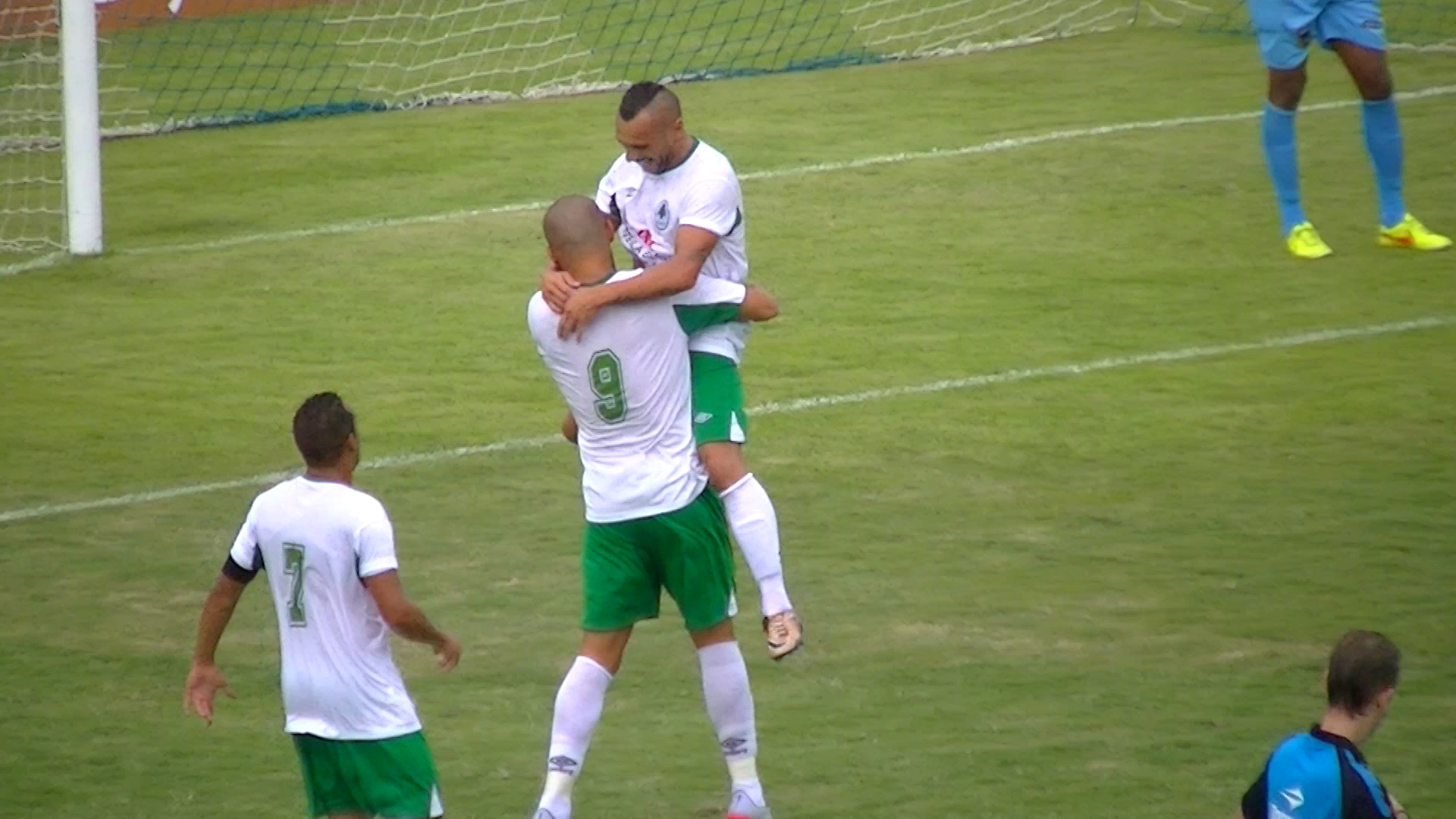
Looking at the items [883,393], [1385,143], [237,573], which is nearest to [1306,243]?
[1385,143]

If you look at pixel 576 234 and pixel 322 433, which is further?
pixel 576 234

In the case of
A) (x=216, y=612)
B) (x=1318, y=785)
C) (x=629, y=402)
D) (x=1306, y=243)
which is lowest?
(x=1306, y=243)

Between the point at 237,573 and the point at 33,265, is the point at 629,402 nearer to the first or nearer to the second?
the point at 237,573

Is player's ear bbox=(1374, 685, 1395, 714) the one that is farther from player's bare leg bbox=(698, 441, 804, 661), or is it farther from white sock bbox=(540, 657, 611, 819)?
white sock bbox=(540, 657, 611, 819)

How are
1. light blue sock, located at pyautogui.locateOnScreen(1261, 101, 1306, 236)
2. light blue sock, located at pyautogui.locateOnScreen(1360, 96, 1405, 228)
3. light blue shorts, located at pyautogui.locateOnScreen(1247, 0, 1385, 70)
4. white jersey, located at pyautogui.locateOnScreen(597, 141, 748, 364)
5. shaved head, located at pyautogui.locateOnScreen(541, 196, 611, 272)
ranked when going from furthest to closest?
light blue sock, located at pyautogui.locateOnScreen(1261, 101, 1306, 236) → light blue sock, located at pyautogui.locateOnScreen(1360, 96, 1405, 228) → light blue shorts, located at pyautogui.locateOnScreen(1247, 0, 1385, 70) → white jersey, located at pyautogui.locateOnScreen(597, 141, 748, 364) → shaved head, located at pyautogui.locateOnScreen(541, 196, 611, 272)

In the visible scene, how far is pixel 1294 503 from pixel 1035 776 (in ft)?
8.33

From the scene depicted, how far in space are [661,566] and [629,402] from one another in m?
0.44

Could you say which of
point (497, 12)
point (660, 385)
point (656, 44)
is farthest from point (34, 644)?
point (497, 12)

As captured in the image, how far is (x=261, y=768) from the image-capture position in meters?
6.27

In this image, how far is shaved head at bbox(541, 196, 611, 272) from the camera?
554 centimetres

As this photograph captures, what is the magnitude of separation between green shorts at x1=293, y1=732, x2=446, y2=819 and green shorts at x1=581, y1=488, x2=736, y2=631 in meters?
0.84

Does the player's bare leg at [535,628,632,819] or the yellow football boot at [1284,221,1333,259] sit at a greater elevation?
the player's bare leg at [535,628,632,819]

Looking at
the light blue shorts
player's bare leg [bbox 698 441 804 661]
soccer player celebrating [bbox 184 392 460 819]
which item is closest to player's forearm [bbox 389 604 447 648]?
soccer player celebrating [bbox 184 392 460 819]

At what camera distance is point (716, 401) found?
19.5 feet
